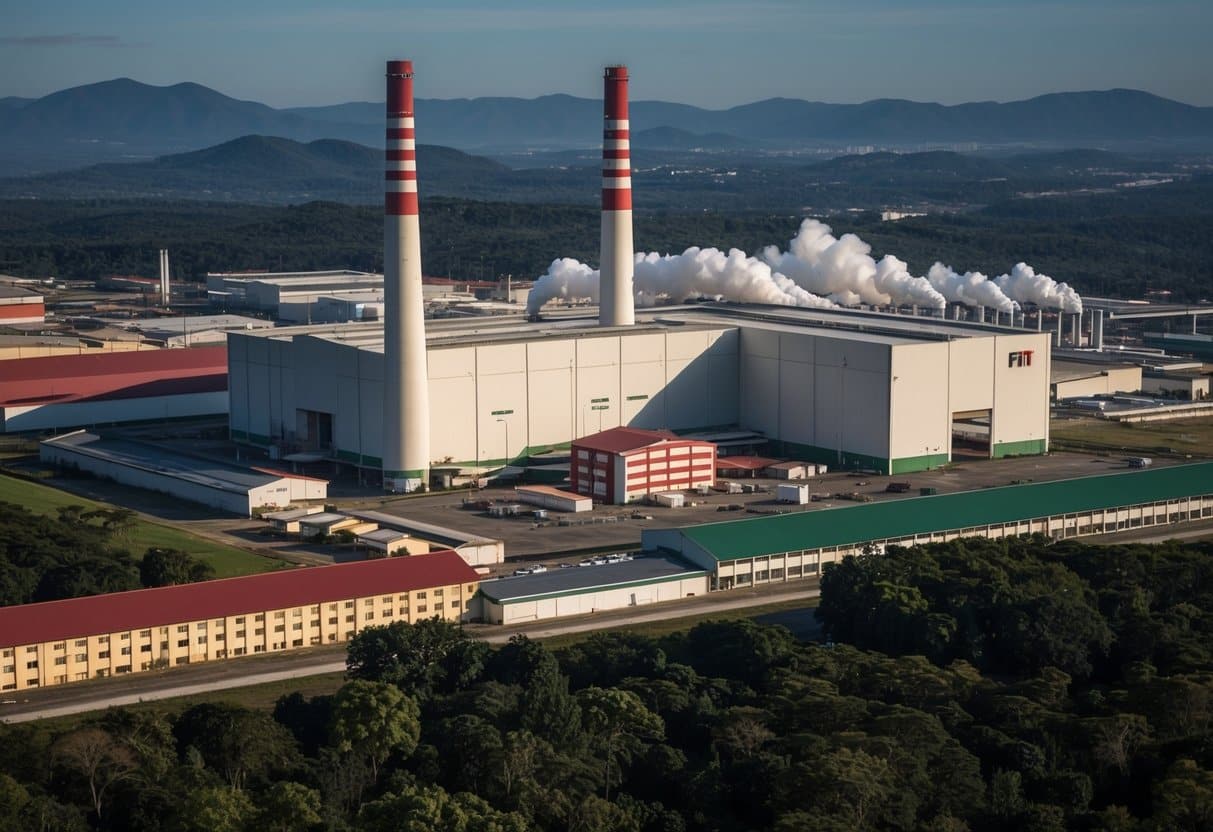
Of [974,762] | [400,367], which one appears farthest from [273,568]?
[974,762]

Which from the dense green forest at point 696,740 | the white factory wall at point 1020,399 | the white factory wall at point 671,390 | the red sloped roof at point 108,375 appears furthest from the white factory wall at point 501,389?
the dense green forest at point 696,740

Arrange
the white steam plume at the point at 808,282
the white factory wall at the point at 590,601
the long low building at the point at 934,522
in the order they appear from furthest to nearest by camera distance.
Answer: the white steam plume at the point at 808,282 → the long low building at the point at 934,522 → the white factory wall at the point at 590,601

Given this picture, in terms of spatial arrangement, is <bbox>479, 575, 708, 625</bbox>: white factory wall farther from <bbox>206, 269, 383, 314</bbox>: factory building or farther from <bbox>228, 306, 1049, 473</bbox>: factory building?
<bbox>206, 269, 383, 314</bbox>: factory building

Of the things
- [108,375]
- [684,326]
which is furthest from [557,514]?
[108,375]

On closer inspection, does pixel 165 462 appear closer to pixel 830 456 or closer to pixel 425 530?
pixel 425 530

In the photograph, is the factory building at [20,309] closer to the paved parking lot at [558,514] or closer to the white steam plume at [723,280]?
the white steam plume at [723,280]

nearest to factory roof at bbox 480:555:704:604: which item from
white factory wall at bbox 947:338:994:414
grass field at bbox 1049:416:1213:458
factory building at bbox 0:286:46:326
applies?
white factory wall at bbox 947:338:994:414

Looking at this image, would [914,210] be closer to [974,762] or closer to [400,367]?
[400,367]
